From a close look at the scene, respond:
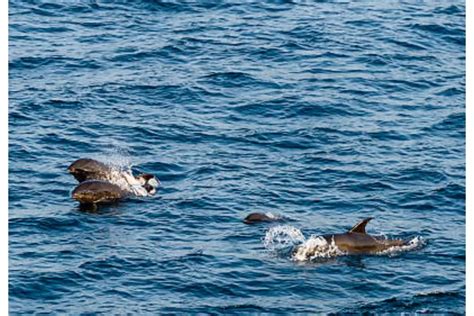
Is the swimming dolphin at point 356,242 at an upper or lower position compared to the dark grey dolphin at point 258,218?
upper

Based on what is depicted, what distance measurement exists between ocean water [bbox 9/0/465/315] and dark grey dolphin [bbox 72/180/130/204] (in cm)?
41

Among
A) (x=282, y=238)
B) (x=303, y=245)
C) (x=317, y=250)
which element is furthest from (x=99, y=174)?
(x=317, y=250)

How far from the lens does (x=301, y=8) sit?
42.1 meters

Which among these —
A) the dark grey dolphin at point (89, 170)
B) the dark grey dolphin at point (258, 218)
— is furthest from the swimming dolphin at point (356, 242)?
the dark grey dolphin at point (89, 170)

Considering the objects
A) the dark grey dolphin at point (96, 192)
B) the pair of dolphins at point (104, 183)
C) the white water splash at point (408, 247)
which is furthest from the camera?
the pair of dolphins at point (104, 183)

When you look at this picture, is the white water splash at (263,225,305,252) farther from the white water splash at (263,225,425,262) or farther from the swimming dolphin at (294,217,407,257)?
the swimming dolphin at (294,217,407,257)

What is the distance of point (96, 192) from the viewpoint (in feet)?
79.4

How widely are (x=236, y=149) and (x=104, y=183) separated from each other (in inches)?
212

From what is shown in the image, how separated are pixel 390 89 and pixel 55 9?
15929mm

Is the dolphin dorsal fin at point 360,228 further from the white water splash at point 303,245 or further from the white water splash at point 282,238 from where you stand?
the white water splash at point 282,238

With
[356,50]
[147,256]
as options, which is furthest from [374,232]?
[356,50]

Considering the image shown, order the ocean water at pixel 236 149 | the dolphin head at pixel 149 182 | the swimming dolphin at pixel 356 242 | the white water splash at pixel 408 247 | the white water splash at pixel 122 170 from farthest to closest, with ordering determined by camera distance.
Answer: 1. the dolphin head at pixel 149 182
2. the white water splash at pixel 122 170
3. the white water splash at pixel 408 247
4. the swimming dolphin at pixel 356 242
5. the ocean water at pixel 236 149

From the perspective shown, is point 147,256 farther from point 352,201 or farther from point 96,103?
point 96,103

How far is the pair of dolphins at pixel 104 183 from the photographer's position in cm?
2416
